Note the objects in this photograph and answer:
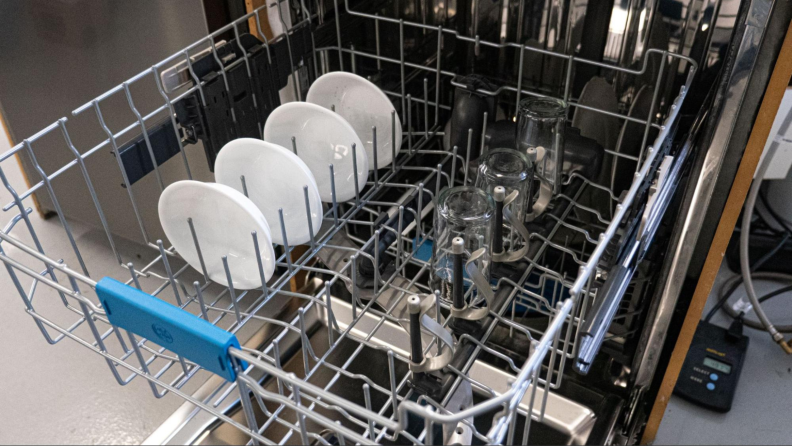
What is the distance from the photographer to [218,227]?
27.4 inches

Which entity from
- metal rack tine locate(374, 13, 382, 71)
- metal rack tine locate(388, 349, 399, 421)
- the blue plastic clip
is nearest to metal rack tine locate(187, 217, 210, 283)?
the blue plastic clip

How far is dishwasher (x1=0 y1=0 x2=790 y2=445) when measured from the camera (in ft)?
2.02

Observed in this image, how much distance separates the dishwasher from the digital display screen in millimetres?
207

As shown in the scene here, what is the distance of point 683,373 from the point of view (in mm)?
1109

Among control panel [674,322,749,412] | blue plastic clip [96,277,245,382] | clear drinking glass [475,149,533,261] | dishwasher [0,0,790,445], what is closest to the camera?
blue plastic clip [96,277,245,382]

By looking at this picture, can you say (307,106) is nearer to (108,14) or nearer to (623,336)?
(108,14)

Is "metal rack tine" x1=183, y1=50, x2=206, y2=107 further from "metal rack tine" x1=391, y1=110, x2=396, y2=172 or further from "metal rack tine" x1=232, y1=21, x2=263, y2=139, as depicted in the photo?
"metal rack tine" x1=391, y1=110, x2=396, y2=172

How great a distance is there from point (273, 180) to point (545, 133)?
32cm

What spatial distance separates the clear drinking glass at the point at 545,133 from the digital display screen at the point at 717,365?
0.53 m

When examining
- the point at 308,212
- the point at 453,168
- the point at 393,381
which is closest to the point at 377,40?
the point at 453,168

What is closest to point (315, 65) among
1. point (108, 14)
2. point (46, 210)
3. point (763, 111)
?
point (108, 14)

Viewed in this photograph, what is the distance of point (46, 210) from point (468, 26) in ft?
3.50

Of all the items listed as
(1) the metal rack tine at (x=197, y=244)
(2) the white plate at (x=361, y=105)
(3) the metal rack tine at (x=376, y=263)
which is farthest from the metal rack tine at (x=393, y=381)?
(2) the white plate at (x=361, y=105)

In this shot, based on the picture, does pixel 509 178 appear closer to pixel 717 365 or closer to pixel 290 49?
pixel 290 49
